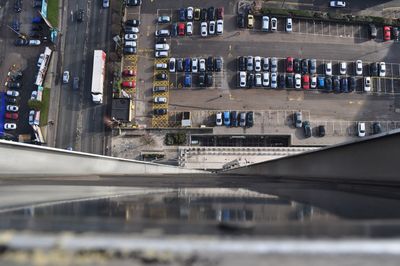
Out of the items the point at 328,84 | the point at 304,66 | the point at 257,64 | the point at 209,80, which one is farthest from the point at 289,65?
the point at 209,80

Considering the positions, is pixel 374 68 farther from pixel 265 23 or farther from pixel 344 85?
pixel 265 23

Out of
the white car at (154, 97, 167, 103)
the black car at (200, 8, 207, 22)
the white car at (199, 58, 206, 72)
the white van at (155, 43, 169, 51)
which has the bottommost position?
the white car at (154, 97, 167, 103)

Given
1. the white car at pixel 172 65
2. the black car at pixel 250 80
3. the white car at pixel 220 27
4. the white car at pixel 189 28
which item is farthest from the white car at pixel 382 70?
the white car at pixel 172 65

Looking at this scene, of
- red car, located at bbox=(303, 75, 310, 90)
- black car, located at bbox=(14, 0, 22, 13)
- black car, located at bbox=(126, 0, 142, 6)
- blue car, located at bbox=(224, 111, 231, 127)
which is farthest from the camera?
black car, located at bbox=(14, 0, 22, 13)

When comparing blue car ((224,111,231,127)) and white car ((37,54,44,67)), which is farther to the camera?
white car ((37,54,44,67))

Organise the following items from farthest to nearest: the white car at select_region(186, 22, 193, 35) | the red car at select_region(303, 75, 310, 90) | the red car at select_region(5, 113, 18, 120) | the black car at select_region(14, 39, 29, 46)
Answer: the black car at select_region(14, 39, 29, 46) → the white car at select_region(186, 22, 193, 35) → the red car at select_region(5, 113, 18, 120) → the red car at select_region(303, 75, 310, 90)

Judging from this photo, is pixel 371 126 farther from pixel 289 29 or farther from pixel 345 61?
pixel 289 29

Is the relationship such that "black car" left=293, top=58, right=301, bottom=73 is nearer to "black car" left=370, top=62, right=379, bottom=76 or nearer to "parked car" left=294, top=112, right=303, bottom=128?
"parked car" left=294, top=112, right=303, bottom=128

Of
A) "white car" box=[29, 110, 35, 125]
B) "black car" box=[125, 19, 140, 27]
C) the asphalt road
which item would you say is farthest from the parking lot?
"white car" box=[29, 110, 35, 125]

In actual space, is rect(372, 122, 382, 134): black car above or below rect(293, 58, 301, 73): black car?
below
